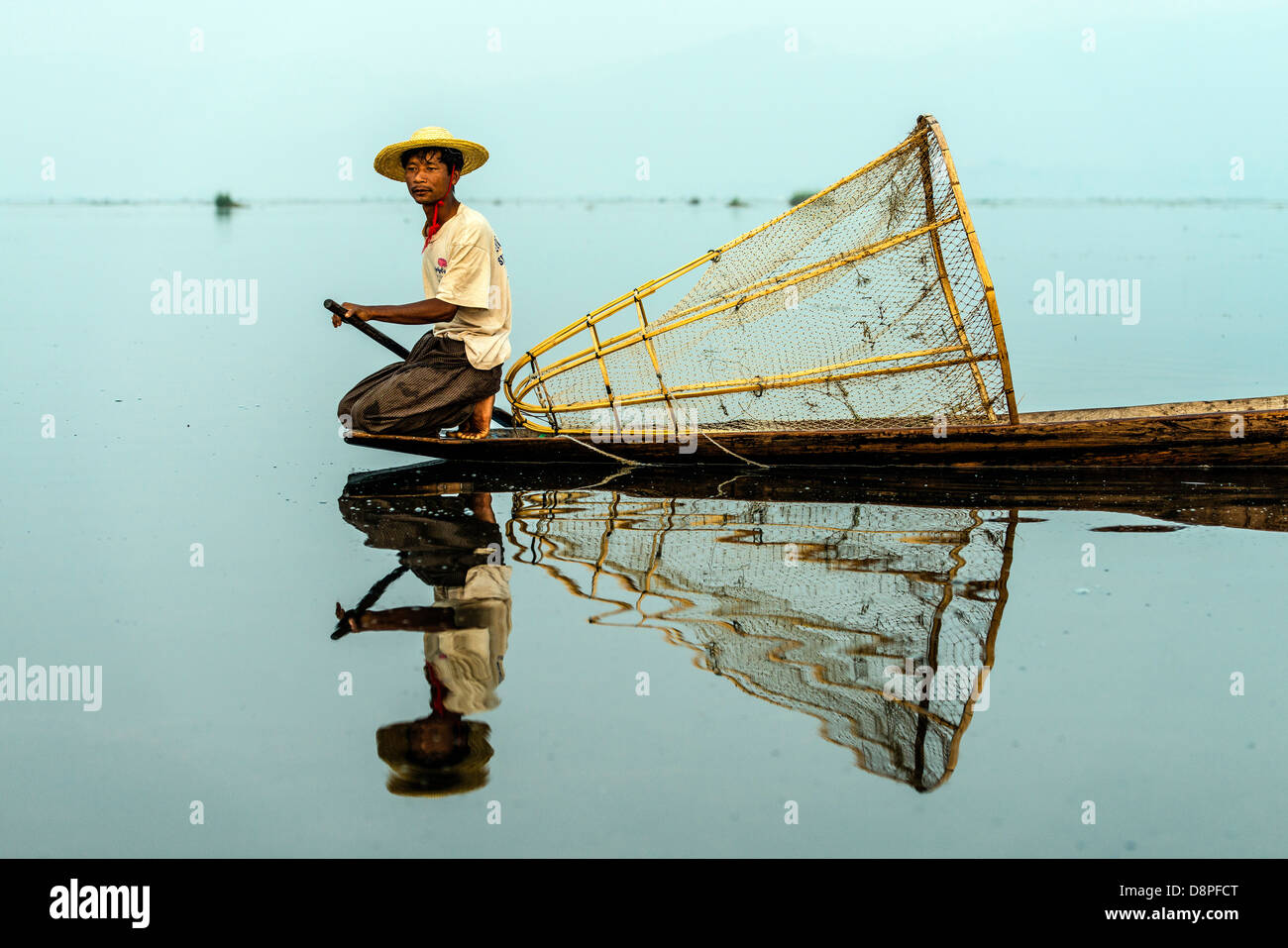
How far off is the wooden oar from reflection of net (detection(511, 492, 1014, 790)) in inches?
41.4

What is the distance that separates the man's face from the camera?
6777 mm

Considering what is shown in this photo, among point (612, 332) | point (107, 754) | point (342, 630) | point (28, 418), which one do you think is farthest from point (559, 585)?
point (612, 332)

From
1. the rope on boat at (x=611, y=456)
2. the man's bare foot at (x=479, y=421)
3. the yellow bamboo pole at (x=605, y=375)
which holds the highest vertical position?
the yellow bamboo pole at (x=605, y=375)

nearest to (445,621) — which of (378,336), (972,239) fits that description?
(378,336)

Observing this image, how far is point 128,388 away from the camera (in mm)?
10562

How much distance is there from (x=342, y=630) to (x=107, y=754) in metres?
1.09

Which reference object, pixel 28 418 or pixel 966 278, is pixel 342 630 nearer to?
pixel 966 278

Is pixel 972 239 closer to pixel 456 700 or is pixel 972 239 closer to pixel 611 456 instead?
pixel 611 456

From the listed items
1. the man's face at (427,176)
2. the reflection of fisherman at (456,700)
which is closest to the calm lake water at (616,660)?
the reflection of fisherman at (456,700)

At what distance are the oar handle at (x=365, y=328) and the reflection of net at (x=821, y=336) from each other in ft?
2.65

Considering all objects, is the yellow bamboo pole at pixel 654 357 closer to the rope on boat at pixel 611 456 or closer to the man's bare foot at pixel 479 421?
the rope on boat at pixel 611 456

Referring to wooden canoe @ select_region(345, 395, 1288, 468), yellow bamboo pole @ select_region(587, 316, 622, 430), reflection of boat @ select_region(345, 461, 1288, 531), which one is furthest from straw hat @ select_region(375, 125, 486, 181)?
reflection of boat @ select_region(345, 461, 1288, 531)

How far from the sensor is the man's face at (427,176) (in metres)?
6.78

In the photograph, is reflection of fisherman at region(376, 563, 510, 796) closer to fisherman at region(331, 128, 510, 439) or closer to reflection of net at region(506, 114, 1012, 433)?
fisherman at region(331, 128, 510, 439)
